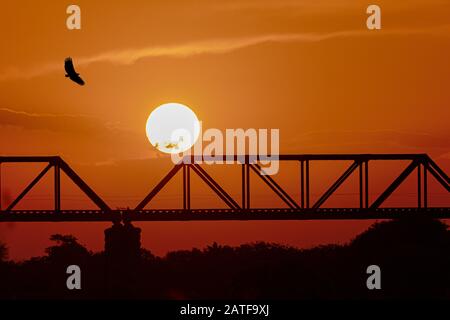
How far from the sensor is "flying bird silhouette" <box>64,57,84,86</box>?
5856 cm

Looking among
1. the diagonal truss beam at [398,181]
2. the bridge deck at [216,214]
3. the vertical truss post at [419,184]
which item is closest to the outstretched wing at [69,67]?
the bridge deck at [216,214]

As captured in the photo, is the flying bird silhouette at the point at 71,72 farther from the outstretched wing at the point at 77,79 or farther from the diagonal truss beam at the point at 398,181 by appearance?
the diagonal truss beam at the point at 398,181

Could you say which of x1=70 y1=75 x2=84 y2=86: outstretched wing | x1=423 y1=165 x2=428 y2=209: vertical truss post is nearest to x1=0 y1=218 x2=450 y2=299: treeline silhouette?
x1=423 y1=165 x2=428 y2=209: vertical truss post

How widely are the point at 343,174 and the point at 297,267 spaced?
117ft

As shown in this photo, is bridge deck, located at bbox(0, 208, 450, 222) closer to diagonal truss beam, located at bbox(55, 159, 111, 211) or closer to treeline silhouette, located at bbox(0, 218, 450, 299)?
diagonal truss beam, located at bbox(55, 159, 111, 211)

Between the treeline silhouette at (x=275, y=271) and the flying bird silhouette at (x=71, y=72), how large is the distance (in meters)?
35.3

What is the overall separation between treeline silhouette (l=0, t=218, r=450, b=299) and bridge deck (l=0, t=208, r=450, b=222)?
18666mm

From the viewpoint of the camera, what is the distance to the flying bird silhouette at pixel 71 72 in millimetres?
58562

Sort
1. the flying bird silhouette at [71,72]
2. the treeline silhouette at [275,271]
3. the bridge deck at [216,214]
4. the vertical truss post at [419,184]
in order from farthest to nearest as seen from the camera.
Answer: the treeline silhouette at [275,271] → the vertical truss post at [419,184] → the bridge deck at [216,214] → the flying bird silhouette at [71,72]

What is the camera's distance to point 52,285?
106562mm

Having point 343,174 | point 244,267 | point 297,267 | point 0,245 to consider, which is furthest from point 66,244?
point 343,174

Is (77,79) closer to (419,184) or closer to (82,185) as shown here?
(82,185)

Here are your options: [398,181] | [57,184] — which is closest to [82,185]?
[57,184]

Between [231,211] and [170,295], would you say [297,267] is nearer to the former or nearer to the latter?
[170,295]
